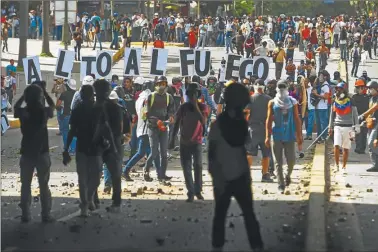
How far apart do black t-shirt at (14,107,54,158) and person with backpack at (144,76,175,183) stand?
414cm

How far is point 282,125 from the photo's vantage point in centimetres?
1761

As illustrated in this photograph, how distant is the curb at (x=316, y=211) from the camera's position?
12383 millimetres

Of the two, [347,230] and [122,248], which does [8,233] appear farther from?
[347,230]

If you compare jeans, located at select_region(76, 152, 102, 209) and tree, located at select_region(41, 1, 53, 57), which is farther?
tree, located at select_region(41, 1, 53, 57)

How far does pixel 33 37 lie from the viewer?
6612 cm

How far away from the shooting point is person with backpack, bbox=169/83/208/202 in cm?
1645

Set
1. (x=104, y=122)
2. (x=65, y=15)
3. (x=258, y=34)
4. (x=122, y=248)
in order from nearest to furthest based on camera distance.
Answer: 1. (x=122, y=248)
2. (x=104, y=122)
3. (x=65, y=15)
4. (x=258, y=34)

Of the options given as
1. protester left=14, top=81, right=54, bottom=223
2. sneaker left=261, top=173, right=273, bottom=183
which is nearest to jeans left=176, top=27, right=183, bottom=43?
sneaker left=261, top=173, right=273, bottom=183

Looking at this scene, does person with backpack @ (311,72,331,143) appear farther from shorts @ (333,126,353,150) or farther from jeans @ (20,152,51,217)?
jeans @ (20,152,51,217)

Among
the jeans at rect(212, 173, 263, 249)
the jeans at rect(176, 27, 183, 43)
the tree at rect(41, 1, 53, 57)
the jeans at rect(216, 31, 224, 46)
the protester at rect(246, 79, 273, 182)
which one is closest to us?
the jeans at rect(212, 173, 263, 249)

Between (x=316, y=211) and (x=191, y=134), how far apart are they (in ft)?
8.26

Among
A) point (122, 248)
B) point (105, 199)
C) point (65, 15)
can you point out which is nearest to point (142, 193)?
point (105, 199)

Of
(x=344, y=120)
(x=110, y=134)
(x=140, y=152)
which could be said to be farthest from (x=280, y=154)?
(x=110, y=134)

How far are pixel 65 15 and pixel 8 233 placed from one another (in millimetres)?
32198
